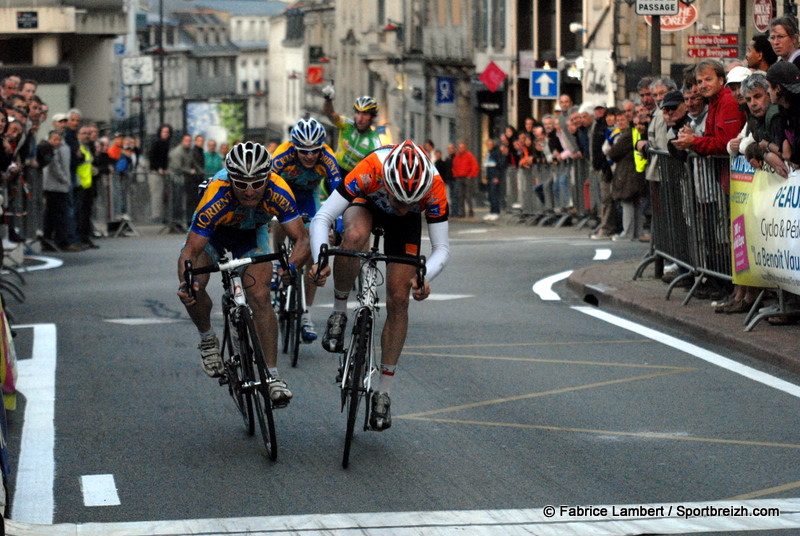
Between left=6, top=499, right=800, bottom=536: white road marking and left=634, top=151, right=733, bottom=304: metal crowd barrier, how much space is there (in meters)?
6.19

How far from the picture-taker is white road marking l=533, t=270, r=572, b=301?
15359 millimetres

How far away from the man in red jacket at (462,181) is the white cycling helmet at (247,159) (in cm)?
2661

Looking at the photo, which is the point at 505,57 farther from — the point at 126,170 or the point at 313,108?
the point at 313,108

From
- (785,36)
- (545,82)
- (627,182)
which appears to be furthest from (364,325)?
(545,82)

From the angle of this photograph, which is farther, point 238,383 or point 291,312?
point 291,312

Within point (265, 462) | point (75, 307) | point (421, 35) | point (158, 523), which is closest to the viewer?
point (158, 523)

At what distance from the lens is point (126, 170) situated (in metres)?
32.9

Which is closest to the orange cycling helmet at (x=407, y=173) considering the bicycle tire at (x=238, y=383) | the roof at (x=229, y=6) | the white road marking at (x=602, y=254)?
the bicycle tire at (x=238, y=383)

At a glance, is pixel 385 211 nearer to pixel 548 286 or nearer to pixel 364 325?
pixel 364 325

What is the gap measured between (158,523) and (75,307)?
899 centimetres

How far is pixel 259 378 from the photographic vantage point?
7.94m

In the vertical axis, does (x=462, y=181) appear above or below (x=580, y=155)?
below

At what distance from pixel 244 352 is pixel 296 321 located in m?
2.99

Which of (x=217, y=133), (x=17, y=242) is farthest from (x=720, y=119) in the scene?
(x=217, y=133)
